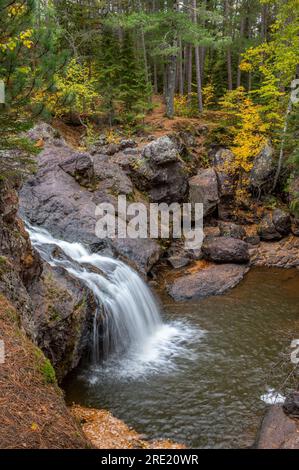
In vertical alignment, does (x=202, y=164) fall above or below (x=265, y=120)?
below

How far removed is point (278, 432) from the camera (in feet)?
21.1

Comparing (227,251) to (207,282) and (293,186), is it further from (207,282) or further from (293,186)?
(293,186)

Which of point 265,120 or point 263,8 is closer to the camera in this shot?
point 265,120

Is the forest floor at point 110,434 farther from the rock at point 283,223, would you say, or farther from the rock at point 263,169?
the rock at point 263,169

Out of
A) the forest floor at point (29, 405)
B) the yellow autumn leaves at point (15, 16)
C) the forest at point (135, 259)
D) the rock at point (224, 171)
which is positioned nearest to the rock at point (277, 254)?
the forest at point (135, 259)

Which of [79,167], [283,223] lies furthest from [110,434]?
[283,223]

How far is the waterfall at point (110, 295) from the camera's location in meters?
9.70

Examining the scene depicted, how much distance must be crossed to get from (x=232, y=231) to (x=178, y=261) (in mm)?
3227

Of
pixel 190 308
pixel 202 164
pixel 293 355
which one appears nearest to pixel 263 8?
pixel 202 164

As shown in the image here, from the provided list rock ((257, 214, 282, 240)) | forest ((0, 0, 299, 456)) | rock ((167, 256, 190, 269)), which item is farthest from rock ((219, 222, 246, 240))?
rock ((167, 256, 190, 269))
